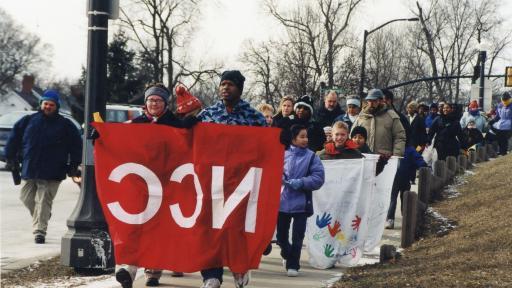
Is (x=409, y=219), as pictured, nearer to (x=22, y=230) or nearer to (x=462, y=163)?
(x=22, y=230)

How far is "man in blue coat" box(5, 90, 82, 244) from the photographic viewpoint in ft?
34.4

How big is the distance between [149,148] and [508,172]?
33.8 ft

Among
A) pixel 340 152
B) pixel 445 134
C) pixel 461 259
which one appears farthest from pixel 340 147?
pixel 445 134

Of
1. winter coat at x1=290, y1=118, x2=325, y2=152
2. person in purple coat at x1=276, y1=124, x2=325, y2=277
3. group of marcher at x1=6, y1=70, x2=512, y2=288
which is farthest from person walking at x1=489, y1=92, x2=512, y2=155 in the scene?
person in purple coat at x1=276, y1=124, x2=325, y2=277

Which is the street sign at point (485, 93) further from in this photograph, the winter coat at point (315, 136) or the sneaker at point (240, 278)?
the sneaker at point (240, 278)

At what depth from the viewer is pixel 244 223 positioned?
22.1ft

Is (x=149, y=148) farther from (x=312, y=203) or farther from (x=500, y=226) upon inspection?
(x=500, y=226)

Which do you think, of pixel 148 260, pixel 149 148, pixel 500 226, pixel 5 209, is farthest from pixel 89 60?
pixel 5 209

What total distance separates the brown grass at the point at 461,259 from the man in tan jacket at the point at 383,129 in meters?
1.23

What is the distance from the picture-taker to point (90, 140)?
8.12m

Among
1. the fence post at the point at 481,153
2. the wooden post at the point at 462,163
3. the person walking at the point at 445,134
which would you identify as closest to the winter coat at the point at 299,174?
the person walking at the point at 445,134

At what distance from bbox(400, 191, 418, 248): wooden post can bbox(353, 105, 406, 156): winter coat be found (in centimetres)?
178

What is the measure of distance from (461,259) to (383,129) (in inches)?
147

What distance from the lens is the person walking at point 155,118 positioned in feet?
22.4
